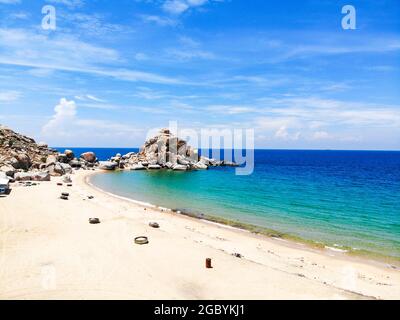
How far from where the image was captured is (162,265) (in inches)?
714

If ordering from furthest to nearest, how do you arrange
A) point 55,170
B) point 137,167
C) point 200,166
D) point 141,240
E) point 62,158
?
1. point 200,166
2. point 137,167
3. point 62,158
4. point 55,170
5. point 141,240

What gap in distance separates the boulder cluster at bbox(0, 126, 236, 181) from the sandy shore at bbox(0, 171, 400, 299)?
1713 inches

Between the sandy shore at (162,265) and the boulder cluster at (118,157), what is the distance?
4352 cm

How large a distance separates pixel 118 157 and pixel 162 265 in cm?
8759

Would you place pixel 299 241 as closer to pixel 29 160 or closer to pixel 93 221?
pixel 93 221

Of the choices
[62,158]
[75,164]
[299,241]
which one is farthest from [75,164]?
[299,241]

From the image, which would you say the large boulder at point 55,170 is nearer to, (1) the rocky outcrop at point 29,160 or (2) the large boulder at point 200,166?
(1) the rocky outcrop at point 29,160

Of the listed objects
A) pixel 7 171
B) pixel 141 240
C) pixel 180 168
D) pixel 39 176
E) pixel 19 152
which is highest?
pixel 19 152

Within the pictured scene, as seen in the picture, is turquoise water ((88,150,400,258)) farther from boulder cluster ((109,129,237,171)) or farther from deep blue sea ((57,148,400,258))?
boulder cluster ((109,129,237,171))

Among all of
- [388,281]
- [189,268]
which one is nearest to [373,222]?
[388,281]

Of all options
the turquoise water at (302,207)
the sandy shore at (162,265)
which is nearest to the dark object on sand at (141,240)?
the sandy shore at (162,265)
